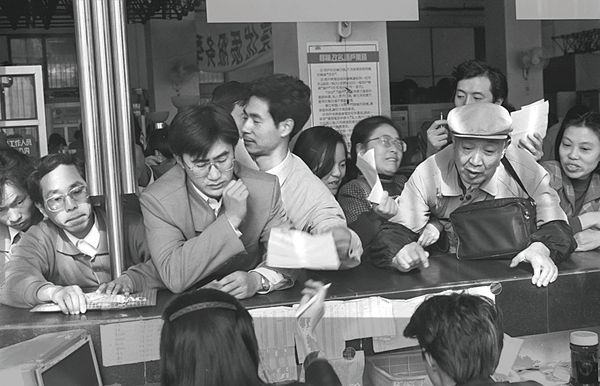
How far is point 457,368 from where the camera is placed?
1.56m

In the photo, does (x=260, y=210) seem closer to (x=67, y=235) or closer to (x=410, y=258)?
(x=410, y=258)

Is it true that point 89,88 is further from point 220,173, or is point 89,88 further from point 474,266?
point 474,266

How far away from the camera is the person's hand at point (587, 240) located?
2.32m

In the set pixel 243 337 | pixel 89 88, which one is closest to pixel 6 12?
pixel 89 88

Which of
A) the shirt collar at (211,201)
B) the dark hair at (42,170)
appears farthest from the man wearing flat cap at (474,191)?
the dark hair at (42,170)

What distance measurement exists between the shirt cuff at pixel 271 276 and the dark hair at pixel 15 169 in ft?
2.73

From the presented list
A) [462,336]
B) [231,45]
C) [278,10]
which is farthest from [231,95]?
[231,45]

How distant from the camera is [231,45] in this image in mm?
7121

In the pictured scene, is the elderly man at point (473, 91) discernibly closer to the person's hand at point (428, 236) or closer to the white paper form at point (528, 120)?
the white paper form at point (528, 120)

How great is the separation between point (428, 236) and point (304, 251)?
2.10 ft

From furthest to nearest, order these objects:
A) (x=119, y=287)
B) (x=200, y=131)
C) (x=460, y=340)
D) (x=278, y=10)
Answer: (x=278, y=10)
(x=200, y=131)
(x=119, y=287)
(x=460, y=340)

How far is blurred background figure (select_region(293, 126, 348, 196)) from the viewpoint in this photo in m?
2.81

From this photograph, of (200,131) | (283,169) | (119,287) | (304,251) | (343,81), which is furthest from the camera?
(343,81)

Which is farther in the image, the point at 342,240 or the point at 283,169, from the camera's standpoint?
the point at 283,169
